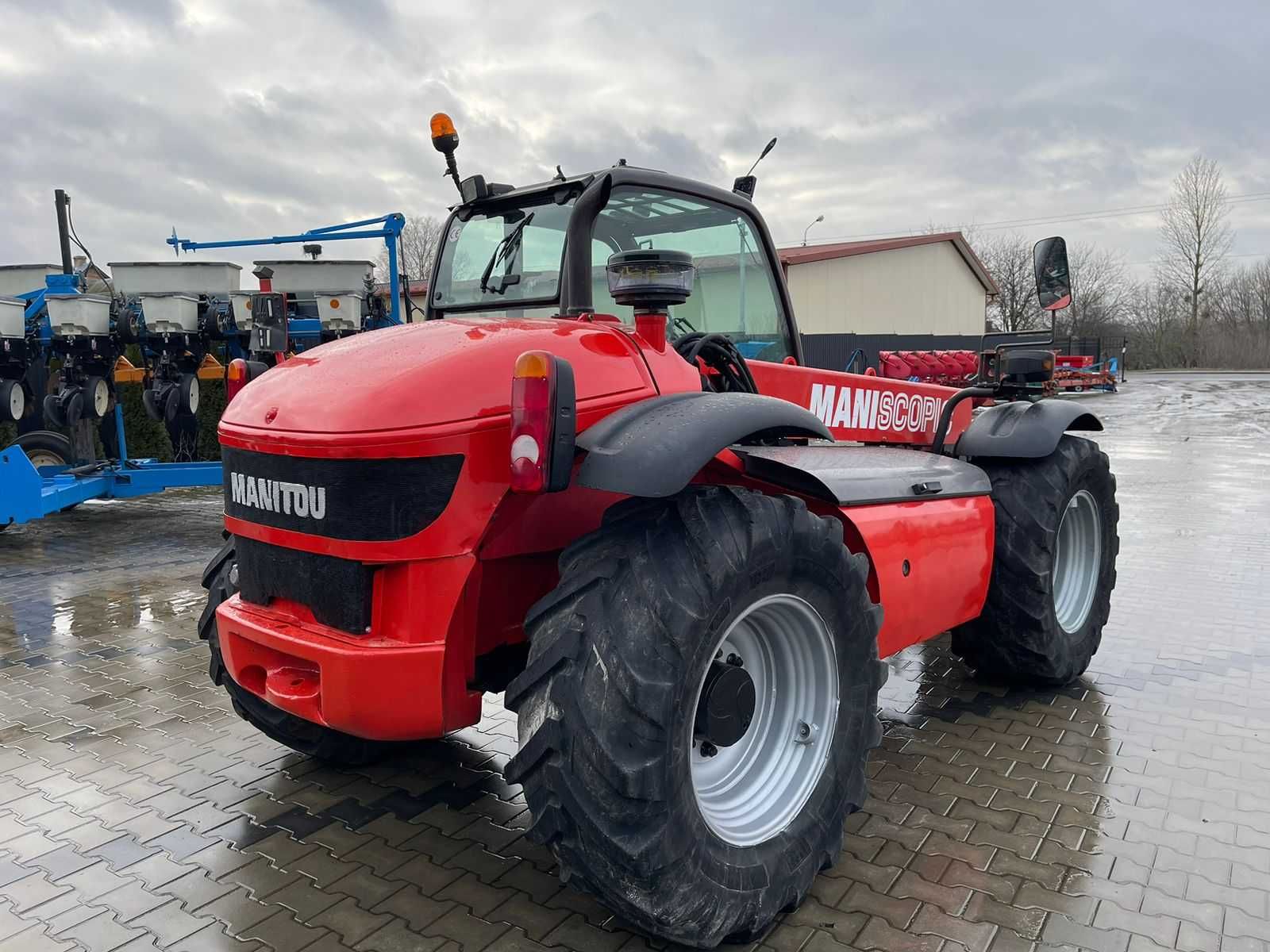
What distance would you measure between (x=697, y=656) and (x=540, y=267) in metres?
1.65

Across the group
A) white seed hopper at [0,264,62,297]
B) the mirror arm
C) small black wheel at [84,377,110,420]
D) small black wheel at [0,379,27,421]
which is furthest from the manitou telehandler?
white seed hopper at [0,264,62,297]

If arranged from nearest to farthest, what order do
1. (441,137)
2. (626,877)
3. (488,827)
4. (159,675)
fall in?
(626,877), (488,827), (441,137), (159,675)

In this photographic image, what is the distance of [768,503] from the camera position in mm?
2510

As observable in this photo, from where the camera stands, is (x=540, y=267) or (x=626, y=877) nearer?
(x=626, y=877)

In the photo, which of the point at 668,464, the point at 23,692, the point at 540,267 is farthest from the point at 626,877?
the point at 23,692

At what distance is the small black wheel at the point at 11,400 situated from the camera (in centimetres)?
852

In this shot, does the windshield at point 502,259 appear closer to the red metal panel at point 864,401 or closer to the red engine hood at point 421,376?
the red engine hood at point 421,376

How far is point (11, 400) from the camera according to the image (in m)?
8.55

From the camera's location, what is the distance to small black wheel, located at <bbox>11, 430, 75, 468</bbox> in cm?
920

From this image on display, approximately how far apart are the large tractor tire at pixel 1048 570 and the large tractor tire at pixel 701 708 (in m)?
1.50

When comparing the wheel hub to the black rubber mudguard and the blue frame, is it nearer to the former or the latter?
the black rubber mudguard

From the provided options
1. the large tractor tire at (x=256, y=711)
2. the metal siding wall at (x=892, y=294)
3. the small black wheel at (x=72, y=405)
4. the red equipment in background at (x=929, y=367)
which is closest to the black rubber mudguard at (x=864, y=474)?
the large tractor tire at (x=256, y=711)

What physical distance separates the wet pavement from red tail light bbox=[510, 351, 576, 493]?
122 centimetres

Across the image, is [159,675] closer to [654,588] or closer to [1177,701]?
[654,588]
